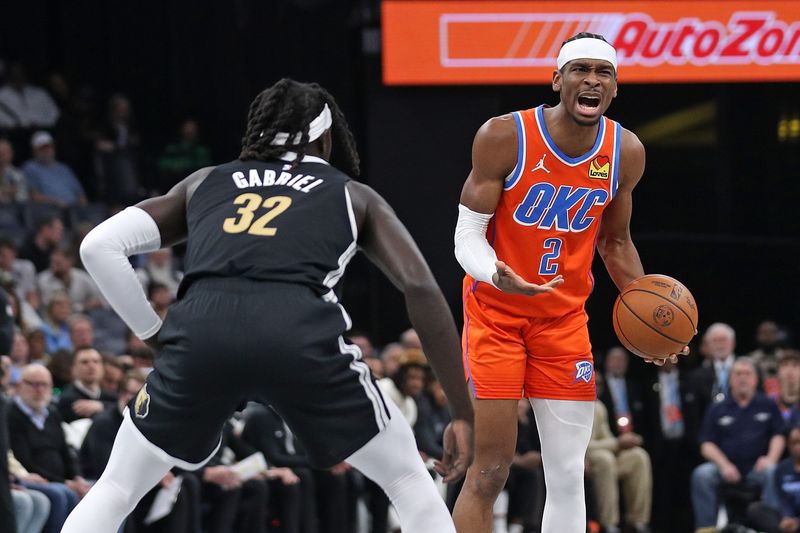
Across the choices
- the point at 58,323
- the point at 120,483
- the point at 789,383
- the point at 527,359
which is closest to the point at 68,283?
the point at 58,323

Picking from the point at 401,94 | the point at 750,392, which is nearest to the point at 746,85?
the point at 401,94

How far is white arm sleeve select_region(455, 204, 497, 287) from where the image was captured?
533cm

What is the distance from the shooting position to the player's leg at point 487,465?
220 inches

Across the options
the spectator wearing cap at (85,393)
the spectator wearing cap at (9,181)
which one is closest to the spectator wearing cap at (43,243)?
the spectator wearing cap at (9,181)

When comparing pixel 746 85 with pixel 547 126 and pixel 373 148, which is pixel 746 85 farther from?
pixel 547 126

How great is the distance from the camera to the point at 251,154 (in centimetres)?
449

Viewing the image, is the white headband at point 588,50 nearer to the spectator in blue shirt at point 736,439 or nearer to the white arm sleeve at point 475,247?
the white arm sleeve at point 475,247

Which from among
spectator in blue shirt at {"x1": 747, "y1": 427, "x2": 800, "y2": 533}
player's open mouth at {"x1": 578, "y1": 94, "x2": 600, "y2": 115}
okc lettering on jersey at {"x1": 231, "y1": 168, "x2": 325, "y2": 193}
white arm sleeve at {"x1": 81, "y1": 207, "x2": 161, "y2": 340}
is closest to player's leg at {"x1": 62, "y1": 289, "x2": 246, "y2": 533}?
white arm sleeve at {"x1": 81, "y1": 207, "x2": 161, "y2": 340}

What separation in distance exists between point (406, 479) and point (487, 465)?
1337 mm

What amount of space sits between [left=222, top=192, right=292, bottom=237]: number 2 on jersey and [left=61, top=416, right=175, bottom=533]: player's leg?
67 centimetres

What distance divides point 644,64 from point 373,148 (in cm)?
272

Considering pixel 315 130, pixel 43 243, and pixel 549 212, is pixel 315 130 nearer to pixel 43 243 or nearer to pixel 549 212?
pixel 549 212

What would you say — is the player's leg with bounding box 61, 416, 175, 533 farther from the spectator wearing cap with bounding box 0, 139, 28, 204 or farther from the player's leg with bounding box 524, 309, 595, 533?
the spectator wearing cap with bounding box 0, 139, 28, 204

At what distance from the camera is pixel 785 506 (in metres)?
10.3
